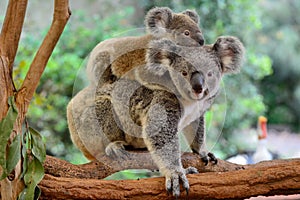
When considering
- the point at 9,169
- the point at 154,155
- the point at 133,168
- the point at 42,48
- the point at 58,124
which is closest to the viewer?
the point at 9,169

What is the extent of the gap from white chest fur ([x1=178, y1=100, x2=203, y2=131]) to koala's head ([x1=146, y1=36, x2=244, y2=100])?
6 centimetres

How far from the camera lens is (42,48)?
204cm

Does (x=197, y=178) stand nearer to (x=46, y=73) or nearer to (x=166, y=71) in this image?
(x=166, y=71)

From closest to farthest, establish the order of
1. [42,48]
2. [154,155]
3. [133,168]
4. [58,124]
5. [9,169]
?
1. [9,169]
2. [42,48]
3. [154,155]
4. [133,168]
5. [58,124]

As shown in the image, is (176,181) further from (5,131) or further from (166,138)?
(5,131)

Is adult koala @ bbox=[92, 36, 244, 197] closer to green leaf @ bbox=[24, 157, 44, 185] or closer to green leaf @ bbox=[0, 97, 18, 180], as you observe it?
green leaf @ bbox=[24, 157, 44, 185]

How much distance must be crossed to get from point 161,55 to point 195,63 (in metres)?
0.16

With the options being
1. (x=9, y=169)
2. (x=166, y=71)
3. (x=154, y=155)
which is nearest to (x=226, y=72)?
(x=166, y=71)

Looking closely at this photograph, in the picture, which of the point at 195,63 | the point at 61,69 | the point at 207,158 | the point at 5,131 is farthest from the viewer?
the point at 61,69

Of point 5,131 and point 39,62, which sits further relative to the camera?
point 39,62

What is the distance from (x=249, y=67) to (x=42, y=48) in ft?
7.87

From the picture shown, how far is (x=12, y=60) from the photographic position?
202 cm

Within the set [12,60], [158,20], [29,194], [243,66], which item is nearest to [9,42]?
[12,60]

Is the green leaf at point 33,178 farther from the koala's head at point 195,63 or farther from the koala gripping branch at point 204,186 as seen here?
the koala's head at point 195,63
